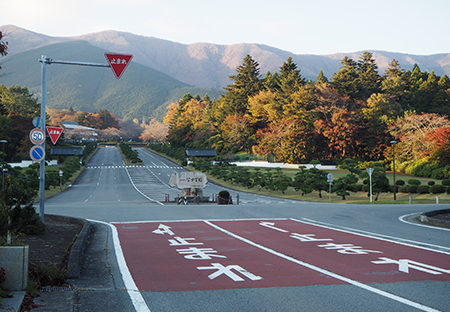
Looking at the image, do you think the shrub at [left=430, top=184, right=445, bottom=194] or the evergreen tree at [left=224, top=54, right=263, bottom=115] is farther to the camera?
the evergreen tree at [left=224, top=54, right=263, bottom=115]

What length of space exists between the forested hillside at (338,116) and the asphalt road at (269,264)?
158 feet

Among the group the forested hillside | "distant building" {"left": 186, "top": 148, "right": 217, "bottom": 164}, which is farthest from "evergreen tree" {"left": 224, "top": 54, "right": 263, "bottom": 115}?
"distant building" {"left": 186, "top": 148, "right": 217, "bottom": 164}

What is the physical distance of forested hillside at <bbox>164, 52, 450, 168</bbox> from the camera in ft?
210

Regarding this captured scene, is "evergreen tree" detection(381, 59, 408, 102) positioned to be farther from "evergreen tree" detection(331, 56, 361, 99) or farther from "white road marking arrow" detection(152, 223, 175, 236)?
"white road marking arrow" detection(152, 223, 175, 236)

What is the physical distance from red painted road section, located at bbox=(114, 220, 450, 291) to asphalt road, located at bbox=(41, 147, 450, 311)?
2cm

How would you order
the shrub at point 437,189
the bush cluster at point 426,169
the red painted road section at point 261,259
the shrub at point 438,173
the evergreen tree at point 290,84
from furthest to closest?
the evergreen tree at point 290,84 < the bush cluster at point 426,169 < the shrub at point 438,173 < the shrub at point 437,189 < the red painted road section at point 261,259

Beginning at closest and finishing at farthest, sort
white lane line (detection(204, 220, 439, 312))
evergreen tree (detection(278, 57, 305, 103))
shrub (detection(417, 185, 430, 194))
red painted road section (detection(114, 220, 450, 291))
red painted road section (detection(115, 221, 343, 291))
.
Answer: white lane line (detection(204, 220, 439, 312))
red painted road section (detection(115, 221, 343, 291))
red painted road section (detection(114, 220, 450, 291))
shrub (detection(417, 185, 430, 194))
evergreen tree (detection(278, 57, 305, 103))

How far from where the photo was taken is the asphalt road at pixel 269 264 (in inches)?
232

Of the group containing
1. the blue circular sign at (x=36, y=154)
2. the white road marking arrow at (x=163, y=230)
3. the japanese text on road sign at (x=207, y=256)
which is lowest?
the white road marking arrow at (x=163, y=230)

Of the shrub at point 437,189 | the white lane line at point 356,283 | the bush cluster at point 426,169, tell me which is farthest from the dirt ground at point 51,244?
the bush cluster at point 426,169

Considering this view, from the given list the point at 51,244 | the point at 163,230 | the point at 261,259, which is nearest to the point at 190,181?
the point at 163,230

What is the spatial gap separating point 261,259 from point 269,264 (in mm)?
517

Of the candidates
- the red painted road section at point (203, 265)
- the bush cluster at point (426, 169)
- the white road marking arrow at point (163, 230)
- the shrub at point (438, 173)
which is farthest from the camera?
the bush cluster at point (426, 169)

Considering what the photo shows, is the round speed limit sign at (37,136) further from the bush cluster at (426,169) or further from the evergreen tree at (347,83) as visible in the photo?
the evergreen tree at (347,83)
